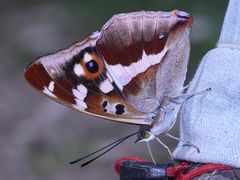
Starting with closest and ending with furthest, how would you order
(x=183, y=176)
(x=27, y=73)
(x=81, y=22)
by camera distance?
(x=183, y=176), (x=27, y=73), (x=81, y=22)

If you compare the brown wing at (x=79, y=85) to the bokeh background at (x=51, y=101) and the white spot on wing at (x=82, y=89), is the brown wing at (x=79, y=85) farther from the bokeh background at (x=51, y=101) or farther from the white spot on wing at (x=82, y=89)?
the bokeh background at (x=51, y=101)

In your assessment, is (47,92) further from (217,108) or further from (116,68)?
(217,108)

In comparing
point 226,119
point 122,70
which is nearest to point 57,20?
point 122,70

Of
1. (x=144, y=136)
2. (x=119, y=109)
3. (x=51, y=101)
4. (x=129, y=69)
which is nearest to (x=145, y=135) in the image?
(x=144, y=136)

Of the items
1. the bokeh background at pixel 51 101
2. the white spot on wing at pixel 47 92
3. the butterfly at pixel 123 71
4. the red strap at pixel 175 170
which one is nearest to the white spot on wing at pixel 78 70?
the butterfly at pixel 123 71

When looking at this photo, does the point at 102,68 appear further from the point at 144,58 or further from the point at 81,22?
the point at 81,22

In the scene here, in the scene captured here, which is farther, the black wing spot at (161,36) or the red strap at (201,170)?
the black wing spot at (161,36)

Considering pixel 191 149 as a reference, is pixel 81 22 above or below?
below

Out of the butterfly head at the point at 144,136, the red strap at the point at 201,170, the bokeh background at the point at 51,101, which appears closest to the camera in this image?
the red strap at the point at 201,170
